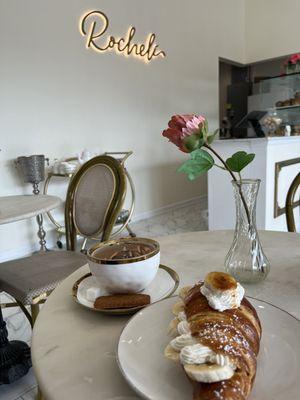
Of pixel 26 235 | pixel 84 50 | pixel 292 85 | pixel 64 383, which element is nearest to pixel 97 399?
pixel 64 383

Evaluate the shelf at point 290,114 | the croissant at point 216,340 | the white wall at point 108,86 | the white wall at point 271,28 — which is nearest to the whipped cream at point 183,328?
the croissant at point 216,340

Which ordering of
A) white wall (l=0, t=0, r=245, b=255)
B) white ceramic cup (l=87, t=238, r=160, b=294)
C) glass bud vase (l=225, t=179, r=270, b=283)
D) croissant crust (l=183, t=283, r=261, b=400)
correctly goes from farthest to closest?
white wall (l=0, t=0, r=245, b=255) < glass bud vase (l=225, t=179, r=270, b=283) < white ceramic cup (l=87, t=238, r=160, b=294) < croissant crust (l=183, t=283, r=261, b=400)

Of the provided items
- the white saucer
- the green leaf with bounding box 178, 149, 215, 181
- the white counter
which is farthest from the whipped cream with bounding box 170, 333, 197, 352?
the white counter

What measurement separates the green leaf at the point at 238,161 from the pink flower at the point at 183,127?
99 mm

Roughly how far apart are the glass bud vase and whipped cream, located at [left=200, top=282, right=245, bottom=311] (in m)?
0.25

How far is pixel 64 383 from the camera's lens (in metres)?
0.43

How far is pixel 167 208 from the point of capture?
480 cm

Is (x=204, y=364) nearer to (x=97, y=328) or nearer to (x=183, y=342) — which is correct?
(x=183, y=342)

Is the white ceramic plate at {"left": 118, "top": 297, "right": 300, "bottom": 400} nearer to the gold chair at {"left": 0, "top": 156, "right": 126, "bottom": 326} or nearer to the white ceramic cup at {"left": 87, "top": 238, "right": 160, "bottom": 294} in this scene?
the white ceramic cup at {"left": 87, "top": 238, "right": 160, "bottom": 294}

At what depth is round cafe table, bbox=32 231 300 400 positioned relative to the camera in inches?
16.6

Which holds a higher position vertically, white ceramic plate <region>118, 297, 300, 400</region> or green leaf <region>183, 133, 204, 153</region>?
green leaf <region>183, 133, 204, 153</region>

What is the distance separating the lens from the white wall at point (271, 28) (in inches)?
214

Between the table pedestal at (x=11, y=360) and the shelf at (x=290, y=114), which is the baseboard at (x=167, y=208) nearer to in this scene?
the shelf at (x=290, y=114)

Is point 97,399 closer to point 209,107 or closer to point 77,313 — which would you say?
point 77,313
